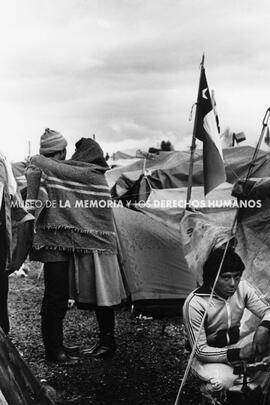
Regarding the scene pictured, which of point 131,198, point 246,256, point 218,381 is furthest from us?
point 131,198

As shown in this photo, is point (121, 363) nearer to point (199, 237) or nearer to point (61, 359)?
point (61, 359)

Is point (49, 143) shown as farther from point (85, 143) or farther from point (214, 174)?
point (214, 174)

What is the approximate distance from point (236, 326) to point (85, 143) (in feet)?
7.14

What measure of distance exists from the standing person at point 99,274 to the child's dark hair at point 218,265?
1.40 meters

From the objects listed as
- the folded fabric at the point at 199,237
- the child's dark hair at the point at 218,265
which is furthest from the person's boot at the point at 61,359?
the child's dark hair at the point at 218,265

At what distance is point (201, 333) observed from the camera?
125 inches

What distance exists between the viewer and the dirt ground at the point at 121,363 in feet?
12.7

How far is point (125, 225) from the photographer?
6.07 meters

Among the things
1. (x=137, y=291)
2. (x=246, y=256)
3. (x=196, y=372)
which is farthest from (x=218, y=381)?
(x=137, y=291)

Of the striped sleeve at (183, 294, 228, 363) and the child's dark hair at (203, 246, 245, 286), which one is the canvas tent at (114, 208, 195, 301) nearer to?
the child's dark hair at (203, 246, 245, 286)

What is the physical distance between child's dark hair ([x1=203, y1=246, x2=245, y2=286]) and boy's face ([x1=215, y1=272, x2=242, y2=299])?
3 cm

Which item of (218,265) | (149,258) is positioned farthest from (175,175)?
(218,265)

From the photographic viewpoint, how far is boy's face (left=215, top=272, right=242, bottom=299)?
322 cm

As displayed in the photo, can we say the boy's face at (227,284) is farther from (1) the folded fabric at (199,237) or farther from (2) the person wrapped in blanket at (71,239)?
(2) the person wrapped in blanket at (71,239)
